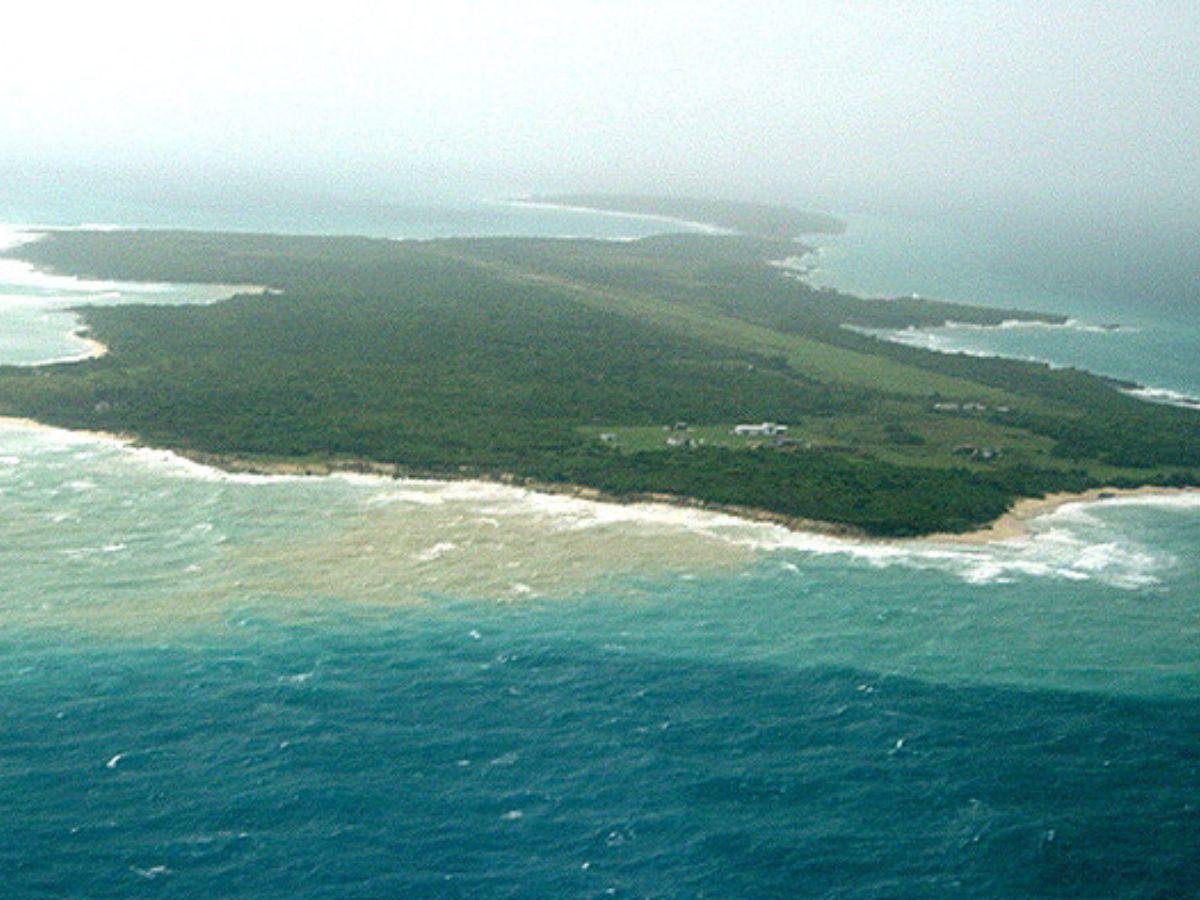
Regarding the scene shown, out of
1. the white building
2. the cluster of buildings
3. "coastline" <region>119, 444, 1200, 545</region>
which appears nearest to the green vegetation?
the cluster of buildings

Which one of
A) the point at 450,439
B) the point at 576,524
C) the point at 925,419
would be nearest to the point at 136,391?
the point at 450,439

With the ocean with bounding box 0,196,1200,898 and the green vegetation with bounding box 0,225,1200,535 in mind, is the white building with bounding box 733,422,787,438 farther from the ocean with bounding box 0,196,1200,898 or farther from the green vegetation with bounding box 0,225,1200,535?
the ocean with bounding box 0,196,1200,898

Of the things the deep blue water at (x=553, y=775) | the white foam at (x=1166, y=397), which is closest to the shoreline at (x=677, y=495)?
the deep blue water at (x=553, y=775)

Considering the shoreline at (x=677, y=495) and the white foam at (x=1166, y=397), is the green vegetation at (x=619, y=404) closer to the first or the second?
the shoreline at (x=677, y=495)

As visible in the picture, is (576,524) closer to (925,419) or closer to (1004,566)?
(1004,566)

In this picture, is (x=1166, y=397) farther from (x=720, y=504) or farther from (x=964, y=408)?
(x=720, y=504)

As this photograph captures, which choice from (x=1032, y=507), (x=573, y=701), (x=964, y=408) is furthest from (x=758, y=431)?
(x=573, y=701)

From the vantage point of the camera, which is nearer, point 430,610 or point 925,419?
point 430,610
